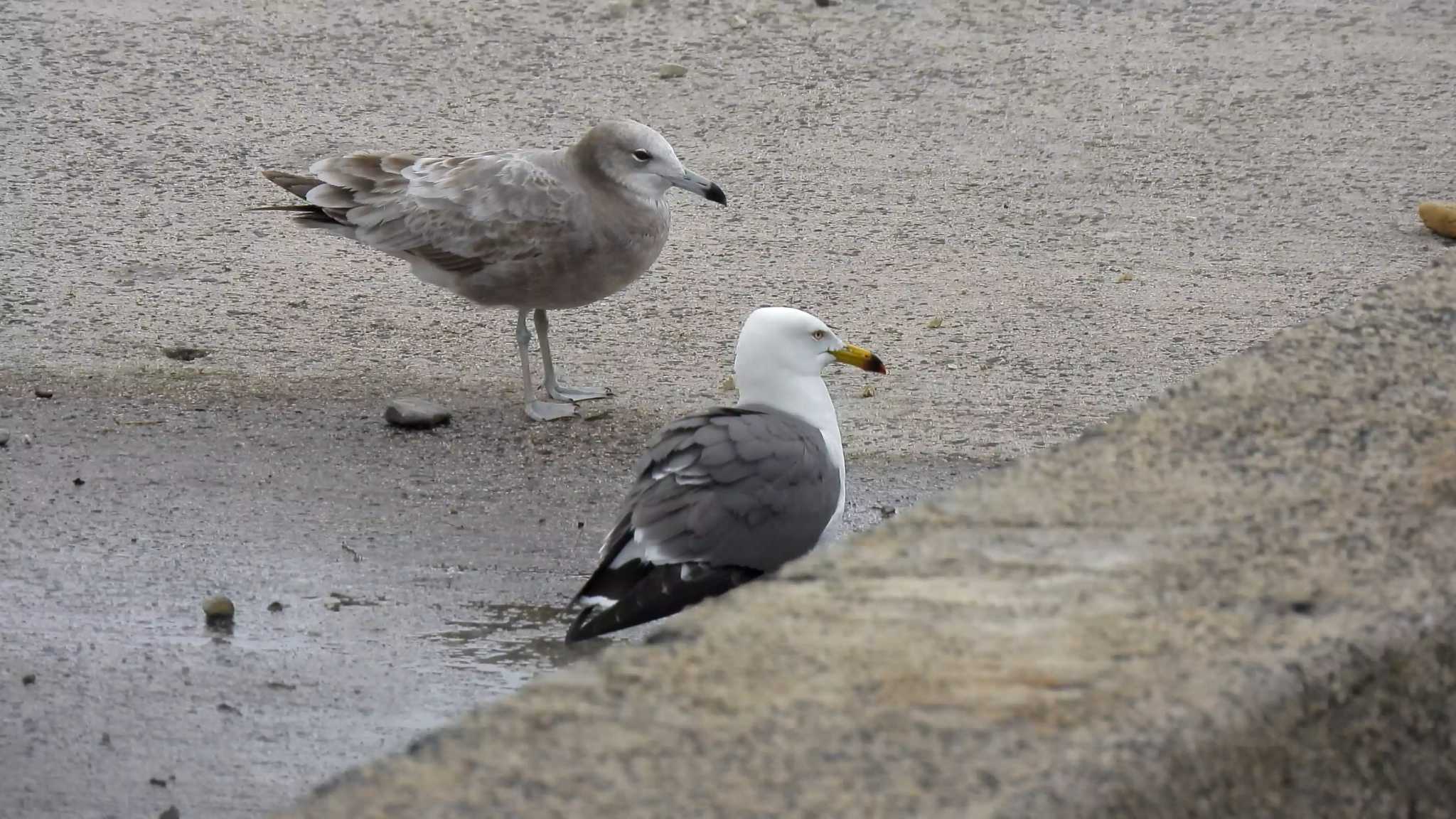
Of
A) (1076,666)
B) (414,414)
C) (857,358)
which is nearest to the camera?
(1076,666)

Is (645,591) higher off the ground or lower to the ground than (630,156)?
lower

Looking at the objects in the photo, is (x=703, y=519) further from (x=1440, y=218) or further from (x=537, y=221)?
(x=1440, y=218)

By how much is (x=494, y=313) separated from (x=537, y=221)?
1.25 m

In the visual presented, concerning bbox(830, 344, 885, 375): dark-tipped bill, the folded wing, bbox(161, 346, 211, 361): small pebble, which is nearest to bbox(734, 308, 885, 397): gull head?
bbox(830, 344, 885, 375): dark-tipped bill

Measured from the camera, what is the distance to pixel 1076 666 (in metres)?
2.18

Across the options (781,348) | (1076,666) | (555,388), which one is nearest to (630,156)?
(555,388)

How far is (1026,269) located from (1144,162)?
131cm

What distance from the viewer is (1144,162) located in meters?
8.05

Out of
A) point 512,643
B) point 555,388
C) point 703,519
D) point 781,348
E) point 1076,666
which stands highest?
point 1076,666

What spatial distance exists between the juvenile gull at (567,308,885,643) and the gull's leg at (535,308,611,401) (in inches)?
60.6

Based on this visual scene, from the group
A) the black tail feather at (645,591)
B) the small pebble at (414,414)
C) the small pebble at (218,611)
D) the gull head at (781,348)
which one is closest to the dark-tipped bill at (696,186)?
the small pebble at (414,414)

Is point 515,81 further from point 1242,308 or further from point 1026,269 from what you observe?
point 1242,308

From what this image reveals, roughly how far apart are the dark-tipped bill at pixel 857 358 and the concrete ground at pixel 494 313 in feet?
1.46

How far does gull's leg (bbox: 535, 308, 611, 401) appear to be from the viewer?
614 cm
